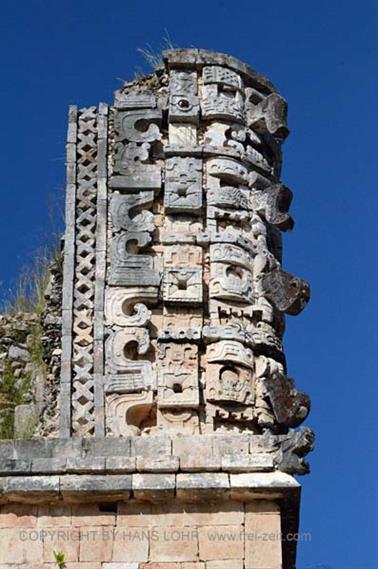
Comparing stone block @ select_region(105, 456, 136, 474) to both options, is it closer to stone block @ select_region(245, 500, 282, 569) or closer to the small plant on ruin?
the small plant on ruin

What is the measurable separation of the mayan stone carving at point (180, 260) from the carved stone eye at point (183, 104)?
0.06m

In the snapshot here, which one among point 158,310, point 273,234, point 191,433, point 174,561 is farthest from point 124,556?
point 273,234

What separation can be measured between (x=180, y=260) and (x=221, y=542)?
2.49 meters

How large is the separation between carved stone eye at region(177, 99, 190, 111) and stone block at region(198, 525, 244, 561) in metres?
3.88

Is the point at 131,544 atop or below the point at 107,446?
below

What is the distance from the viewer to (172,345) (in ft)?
41.2

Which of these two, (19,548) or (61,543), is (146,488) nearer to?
(61,543)

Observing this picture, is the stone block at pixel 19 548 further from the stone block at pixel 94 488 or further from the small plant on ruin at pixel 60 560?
the stone block at pixel 94 488

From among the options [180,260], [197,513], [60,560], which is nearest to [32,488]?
[60,560]

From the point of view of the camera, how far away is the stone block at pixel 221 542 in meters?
11.5

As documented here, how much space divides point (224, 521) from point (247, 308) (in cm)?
195

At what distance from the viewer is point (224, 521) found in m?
11.7

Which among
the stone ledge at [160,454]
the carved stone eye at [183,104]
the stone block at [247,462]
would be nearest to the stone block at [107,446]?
the stone ledge at [160,454]

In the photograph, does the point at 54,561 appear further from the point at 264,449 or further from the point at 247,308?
the point at 247,308
